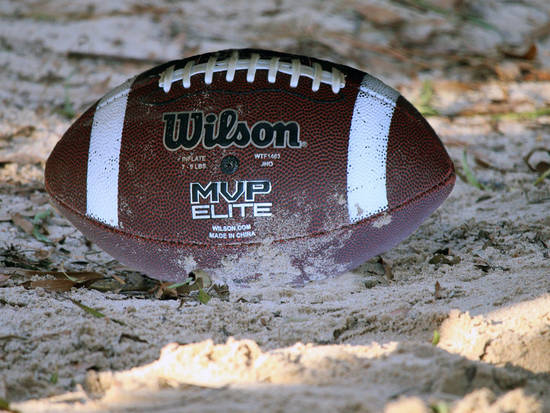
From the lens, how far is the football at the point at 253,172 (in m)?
2.29

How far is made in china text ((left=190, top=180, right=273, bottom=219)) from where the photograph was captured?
228 cm

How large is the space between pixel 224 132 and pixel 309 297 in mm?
657

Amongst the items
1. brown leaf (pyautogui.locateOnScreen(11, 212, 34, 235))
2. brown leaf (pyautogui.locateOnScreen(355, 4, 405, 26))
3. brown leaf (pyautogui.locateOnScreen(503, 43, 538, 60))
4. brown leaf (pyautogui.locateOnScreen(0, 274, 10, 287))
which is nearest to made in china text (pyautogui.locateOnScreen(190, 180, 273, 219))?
brown leaf (pyautogui.locateOnScreen(0, 274, 10, 287))

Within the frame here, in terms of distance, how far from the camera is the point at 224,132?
2316mm

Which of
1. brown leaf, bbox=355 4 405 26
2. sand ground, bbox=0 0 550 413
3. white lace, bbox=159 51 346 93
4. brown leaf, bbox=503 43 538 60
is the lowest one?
sand ground, bbox=0 0 550 413

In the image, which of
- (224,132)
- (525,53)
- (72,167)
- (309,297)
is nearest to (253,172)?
(224,132)

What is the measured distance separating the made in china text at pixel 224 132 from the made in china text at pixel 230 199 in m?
0.14

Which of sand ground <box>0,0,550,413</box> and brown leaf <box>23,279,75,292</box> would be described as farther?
brown leaf <box>23,279,75,292</box>

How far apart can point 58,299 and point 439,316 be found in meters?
1.26

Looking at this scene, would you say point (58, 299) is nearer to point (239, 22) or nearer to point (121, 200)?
point (121, 200)

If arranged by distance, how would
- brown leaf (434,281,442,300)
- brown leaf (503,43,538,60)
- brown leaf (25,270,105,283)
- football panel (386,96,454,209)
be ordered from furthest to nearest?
brown leaf (503,43,538,60)
brown leaf (25,270,105,283)
football panel (386,96,454,209)
brown leaf (434,281,442,300)

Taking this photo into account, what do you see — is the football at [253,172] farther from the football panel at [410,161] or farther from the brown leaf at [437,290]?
the brown leaf at [437,290]

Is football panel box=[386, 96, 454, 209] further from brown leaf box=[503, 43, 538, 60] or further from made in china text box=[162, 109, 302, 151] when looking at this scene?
brown leaf box=[503, 43, 538, 60]

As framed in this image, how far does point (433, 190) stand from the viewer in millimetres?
2367
